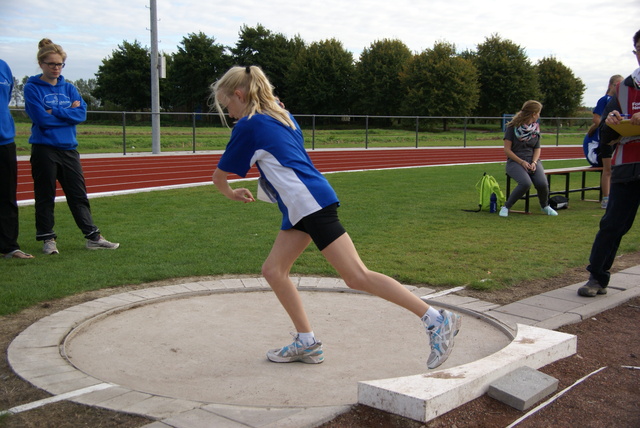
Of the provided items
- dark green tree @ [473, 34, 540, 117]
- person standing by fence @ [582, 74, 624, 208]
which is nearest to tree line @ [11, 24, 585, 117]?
A: dark green tree @ [473, 34, 540, 117]

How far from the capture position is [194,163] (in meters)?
19.4

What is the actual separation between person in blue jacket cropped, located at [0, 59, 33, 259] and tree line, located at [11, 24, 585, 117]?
5811 cm

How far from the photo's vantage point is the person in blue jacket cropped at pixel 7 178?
22.1 ft

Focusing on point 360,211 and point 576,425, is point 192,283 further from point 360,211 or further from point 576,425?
point 360,211

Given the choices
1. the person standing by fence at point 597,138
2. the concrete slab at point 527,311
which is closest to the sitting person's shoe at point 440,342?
the concrete slab at point 527,311

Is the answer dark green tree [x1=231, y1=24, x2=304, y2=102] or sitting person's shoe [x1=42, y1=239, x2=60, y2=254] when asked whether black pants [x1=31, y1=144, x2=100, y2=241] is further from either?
dark green tree [x1=231, y1=24, x2=304, y2=102]

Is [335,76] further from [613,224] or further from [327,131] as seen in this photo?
[613,224]

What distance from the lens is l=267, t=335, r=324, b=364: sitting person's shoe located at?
3822 millimetres

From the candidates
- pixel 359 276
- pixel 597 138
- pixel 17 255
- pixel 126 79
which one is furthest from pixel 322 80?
pixel 359 276

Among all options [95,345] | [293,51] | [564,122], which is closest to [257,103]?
[95,345]

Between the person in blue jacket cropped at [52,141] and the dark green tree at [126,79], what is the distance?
6804cm

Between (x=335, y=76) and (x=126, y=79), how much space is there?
80.1ft

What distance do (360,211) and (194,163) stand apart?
10.2 m

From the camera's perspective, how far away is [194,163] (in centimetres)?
1936
